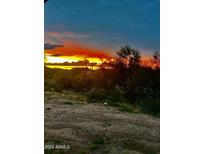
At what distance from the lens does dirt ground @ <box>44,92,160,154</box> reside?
6684 mm

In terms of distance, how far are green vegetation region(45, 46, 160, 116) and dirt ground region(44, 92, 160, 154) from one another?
8 centimetres

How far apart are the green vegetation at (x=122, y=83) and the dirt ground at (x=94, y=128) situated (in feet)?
0.27

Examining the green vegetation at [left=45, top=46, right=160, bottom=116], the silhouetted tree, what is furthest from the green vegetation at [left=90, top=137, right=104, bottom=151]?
the silhouetted tree

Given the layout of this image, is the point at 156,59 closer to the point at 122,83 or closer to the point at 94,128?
the point at 122,83

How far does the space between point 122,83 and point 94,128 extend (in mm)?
492

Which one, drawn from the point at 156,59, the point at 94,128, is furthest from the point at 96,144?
the point at 156,59

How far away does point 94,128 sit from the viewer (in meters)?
6.77

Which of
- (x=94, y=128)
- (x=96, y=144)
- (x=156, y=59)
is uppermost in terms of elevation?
(x=156, y=59)
